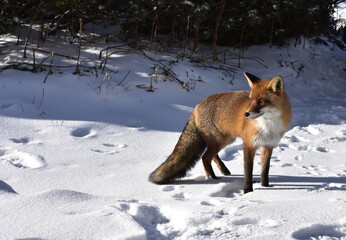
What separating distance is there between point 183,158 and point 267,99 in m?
1.10

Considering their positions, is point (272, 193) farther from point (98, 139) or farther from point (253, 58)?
point (253, 58)

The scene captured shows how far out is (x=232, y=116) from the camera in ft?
13.3

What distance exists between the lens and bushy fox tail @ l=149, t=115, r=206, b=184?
416cm

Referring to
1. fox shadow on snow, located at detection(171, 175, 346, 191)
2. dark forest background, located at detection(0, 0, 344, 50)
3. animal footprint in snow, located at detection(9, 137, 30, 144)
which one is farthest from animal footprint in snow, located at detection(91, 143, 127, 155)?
dark forest background, located at detection(0, 0, 344, 50)

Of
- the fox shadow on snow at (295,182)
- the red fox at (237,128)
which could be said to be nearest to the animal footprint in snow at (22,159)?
the red fox at (237,128)

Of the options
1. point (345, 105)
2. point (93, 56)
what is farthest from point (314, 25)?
point (93, 56)

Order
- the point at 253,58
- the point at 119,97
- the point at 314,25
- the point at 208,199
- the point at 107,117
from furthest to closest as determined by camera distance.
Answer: the point at 314,25 → the point at 253,58 → the point at 119,97 → the point at 107,117 → the point at 208,199

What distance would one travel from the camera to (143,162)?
4738mm

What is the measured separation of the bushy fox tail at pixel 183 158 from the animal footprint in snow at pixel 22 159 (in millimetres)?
1289

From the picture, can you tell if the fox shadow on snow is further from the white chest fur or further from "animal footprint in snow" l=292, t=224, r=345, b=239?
"animal footprint in snow" l=292, t=224, r=345, b=239

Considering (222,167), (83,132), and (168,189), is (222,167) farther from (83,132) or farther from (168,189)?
(83,132)

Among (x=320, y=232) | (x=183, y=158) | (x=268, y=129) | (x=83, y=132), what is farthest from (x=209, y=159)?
(x=83, y=132)

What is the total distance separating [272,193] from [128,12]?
5.23 m

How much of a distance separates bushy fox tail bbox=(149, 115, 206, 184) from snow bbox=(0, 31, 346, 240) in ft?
0.34
